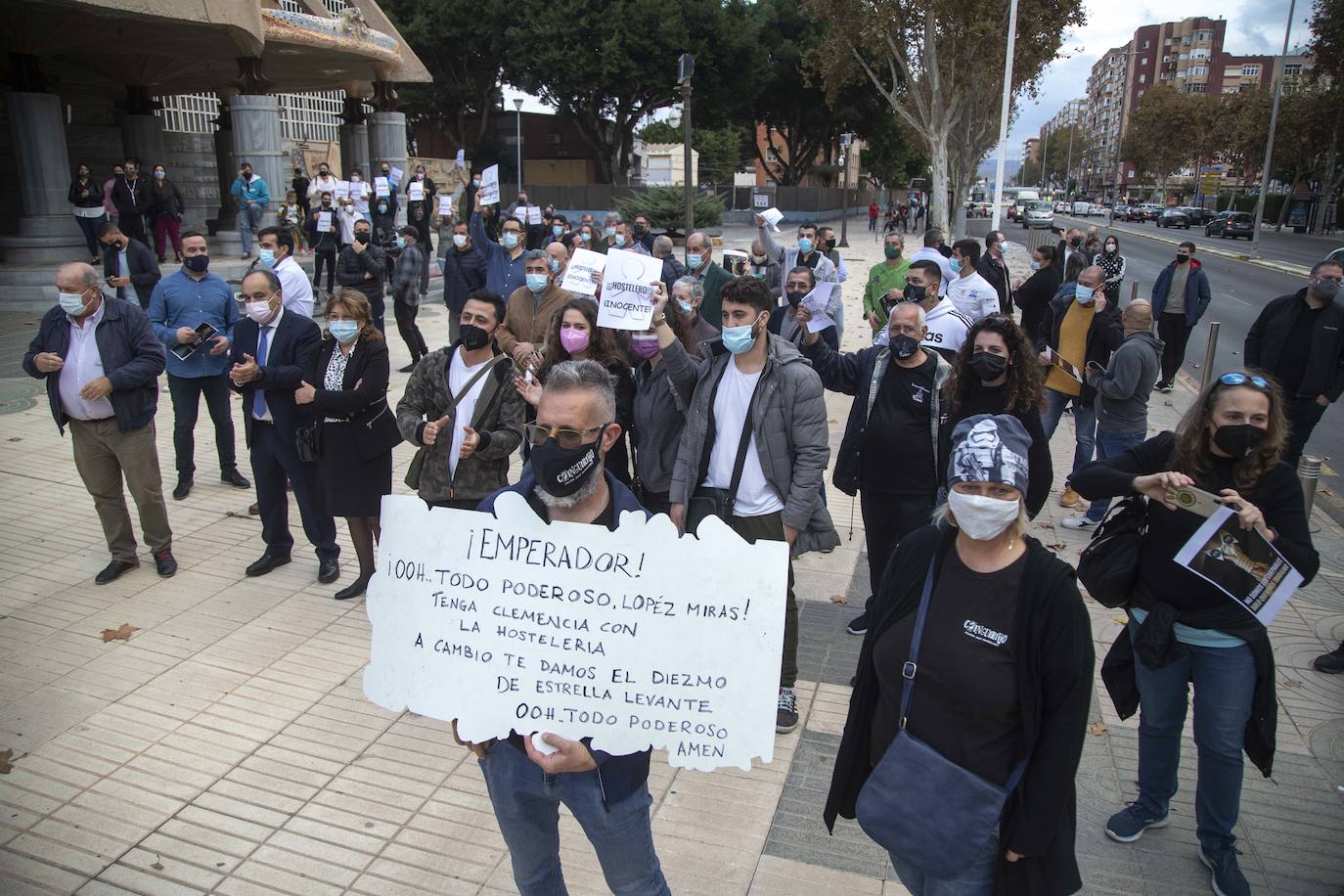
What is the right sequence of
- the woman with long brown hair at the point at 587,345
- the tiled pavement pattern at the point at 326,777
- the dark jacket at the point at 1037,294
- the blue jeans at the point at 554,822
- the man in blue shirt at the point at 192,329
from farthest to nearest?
the dark jacket at the point at 1037,294
the man in blue shirt at the point at 192,329
the woman with long brown hair at the point at 587,345
the tiled pavement pattern at the point at 326,777
the blue jeans at the point at 554,822

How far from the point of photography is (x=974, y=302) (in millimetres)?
8648

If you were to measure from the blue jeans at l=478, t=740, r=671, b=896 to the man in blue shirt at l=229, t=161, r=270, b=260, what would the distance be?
65.5 ft

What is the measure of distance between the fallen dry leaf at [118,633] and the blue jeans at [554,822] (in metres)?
3.86

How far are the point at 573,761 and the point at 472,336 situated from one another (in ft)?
10.2

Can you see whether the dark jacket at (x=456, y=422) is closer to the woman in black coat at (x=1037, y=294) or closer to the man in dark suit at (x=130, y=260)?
the man in dark suit at (x=130, y=260)

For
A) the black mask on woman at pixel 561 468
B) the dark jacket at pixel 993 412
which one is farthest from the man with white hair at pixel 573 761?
the dark jacket at pixel 993 412

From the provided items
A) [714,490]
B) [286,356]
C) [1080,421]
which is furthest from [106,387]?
[1080,421]

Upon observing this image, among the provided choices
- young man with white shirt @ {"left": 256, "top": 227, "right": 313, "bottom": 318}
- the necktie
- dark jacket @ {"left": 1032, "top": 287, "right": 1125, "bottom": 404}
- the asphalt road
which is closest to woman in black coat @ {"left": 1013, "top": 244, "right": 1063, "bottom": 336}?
dark jacket @ {"left": 1032, "top": 287, "right": 1125, "bottom": 404}

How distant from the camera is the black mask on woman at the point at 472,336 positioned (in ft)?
16.7

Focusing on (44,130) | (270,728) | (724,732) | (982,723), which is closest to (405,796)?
(270,728)

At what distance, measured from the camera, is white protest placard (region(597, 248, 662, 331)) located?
4.98 m

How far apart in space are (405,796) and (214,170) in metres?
29.1

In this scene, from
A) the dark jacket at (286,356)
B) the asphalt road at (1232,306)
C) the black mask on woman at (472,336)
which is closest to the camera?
the black mask on woman at (472,336)

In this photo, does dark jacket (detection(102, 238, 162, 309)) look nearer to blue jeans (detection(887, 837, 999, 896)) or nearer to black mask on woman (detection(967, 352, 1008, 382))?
black mask on woman (detection(967, 352, 1008, 382))
